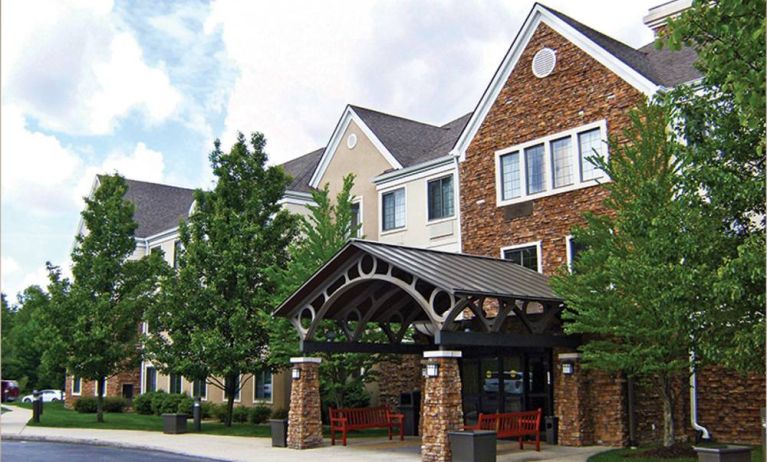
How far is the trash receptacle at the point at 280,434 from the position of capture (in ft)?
72.0

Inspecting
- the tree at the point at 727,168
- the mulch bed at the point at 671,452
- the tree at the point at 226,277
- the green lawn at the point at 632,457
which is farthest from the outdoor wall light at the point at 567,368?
the tree at the point at 226,277

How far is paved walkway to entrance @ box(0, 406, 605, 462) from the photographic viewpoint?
18.6m

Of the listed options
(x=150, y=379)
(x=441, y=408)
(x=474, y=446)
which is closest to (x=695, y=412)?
(x=441, y=408)

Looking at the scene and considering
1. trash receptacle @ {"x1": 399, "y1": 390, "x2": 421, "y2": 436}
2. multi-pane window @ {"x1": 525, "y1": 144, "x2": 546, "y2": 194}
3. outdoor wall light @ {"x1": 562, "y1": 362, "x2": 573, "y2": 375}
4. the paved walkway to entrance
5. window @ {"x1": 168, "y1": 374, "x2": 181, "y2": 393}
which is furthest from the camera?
window @ {"x1": 168, "y1": 374, "x2": 181, "y2": 393}

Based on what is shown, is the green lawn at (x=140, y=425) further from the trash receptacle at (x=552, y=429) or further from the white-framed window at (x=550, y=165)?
the white-framed window at (x=550, y=165)

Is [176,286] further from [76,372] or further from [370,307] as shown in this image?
[370,307]

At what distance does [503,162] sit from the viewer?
2617 centimetres

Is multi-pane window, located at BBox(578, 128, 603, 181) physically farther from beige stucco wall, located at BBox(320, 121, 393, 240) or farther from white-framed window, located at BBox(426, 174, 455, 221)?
beige stucco wall, located at BBox(320, 121, 393, 240)

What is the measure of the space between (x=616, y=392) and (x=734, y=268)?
8950mm

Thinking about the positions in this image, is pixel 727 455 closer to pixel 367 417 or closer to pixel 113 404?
pixel 367 417

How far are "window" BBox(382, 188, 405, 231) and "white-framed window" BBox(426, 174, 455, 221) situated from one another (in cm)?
169

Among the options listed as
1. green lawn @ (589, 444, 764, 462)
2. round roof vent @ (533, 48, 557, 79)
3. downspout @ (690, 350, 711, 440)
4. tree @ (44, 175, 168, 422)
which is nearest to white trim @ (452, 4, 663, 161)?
round roof vent @ (533, 48, 557, 79)

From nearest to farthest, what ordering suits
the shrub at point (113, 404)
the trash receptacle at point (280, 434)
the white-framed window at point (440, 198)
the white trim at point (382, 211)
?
the trash receptacle at point (280, 434) → the white-framed window at point (440, 198) → the white trim at point (382, 211) → the shrub at point (113, 404)

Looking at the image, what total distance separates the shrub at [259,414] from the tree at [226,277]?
2894 millimetres
